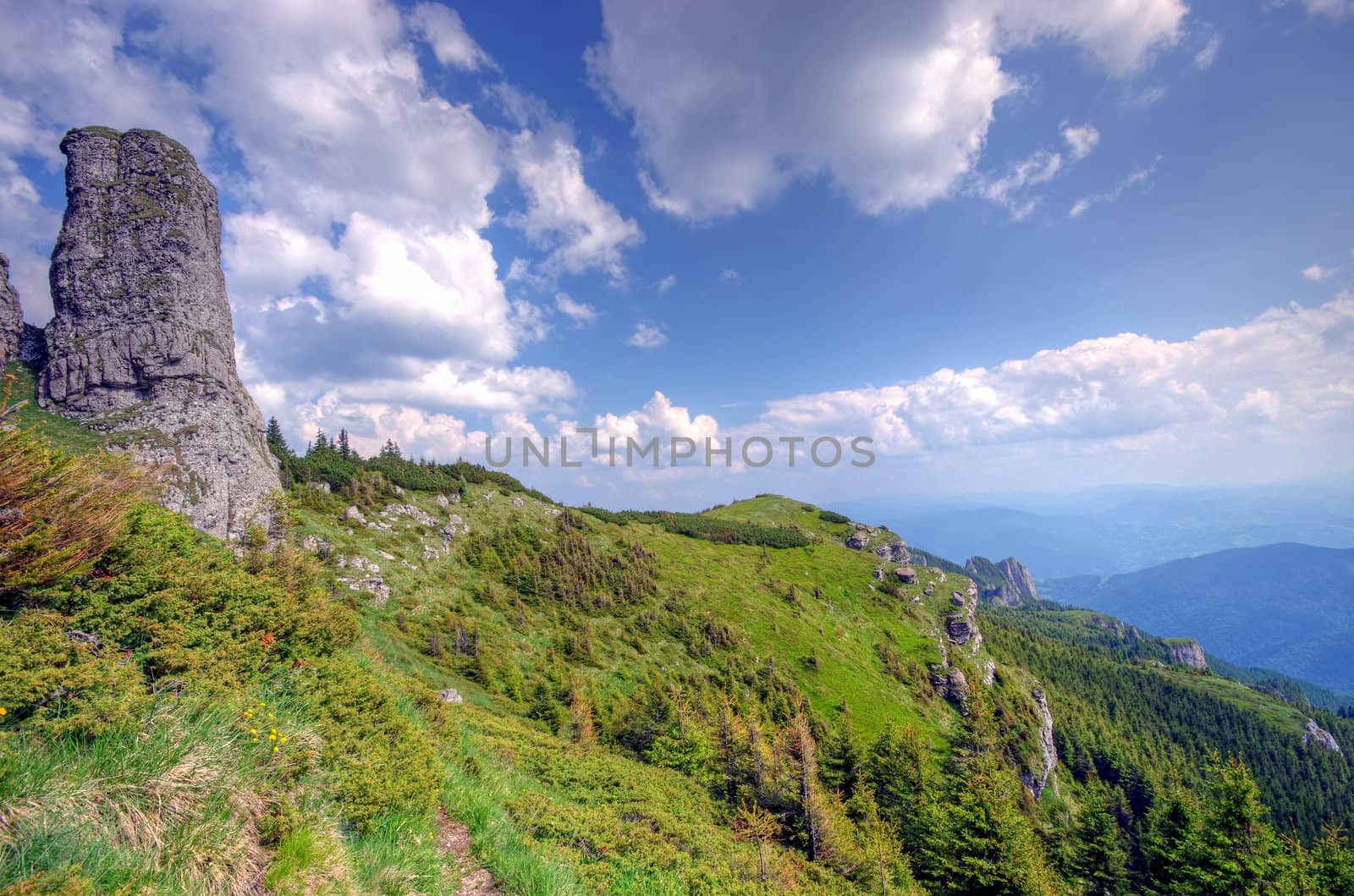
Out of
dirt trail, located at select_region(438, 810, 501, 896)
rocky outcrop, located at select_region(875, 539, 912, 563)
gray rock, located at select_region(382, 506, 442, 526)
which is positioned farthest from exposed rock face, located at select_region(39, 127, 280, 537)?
rocky outcrop, located at select_region(875, 539, 912, 563)

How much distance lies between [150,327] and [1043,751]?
169282 millimetres

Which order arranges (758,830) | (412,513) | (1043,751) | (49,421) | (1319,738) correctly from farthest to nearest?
(1319,738), (1043,751), (412,513), (49,421), (758,830)

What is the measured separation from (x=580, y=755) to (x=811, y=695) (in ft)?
223

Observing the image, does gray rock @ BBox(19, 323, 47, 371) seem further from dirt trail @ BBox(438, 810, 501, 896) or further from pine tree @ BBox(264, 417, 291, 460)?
dirt trail @ BBox(438, 810, 501, 896)

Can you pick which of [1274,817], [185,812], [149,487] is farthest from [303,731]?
[1274,817]

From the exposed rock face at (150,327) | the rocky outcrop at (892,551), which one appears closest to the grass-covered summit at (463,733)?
the exposed rock face at (150,327)

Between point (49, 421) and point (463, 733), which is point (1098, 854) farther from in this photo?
point (49, 421)

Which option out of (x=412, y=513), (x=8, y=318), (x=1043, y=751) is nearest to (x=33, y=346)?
(x=8, y=318)

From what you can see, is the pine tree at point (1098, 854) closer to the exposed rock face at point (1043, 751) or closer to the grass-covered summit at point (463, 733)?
the grass-covered summit at point (463, 733)

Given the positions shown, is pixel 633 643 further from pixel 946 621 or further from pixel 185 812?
pixel 946 621

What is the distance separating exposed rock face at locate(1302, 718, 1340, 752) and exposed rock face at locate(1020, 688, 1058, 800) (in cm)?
11027

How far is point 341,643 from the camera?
14.3 meters

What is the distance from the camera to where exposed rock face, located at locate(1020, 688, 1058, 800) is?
303 feet

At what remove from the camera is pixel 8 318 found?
53406mm
